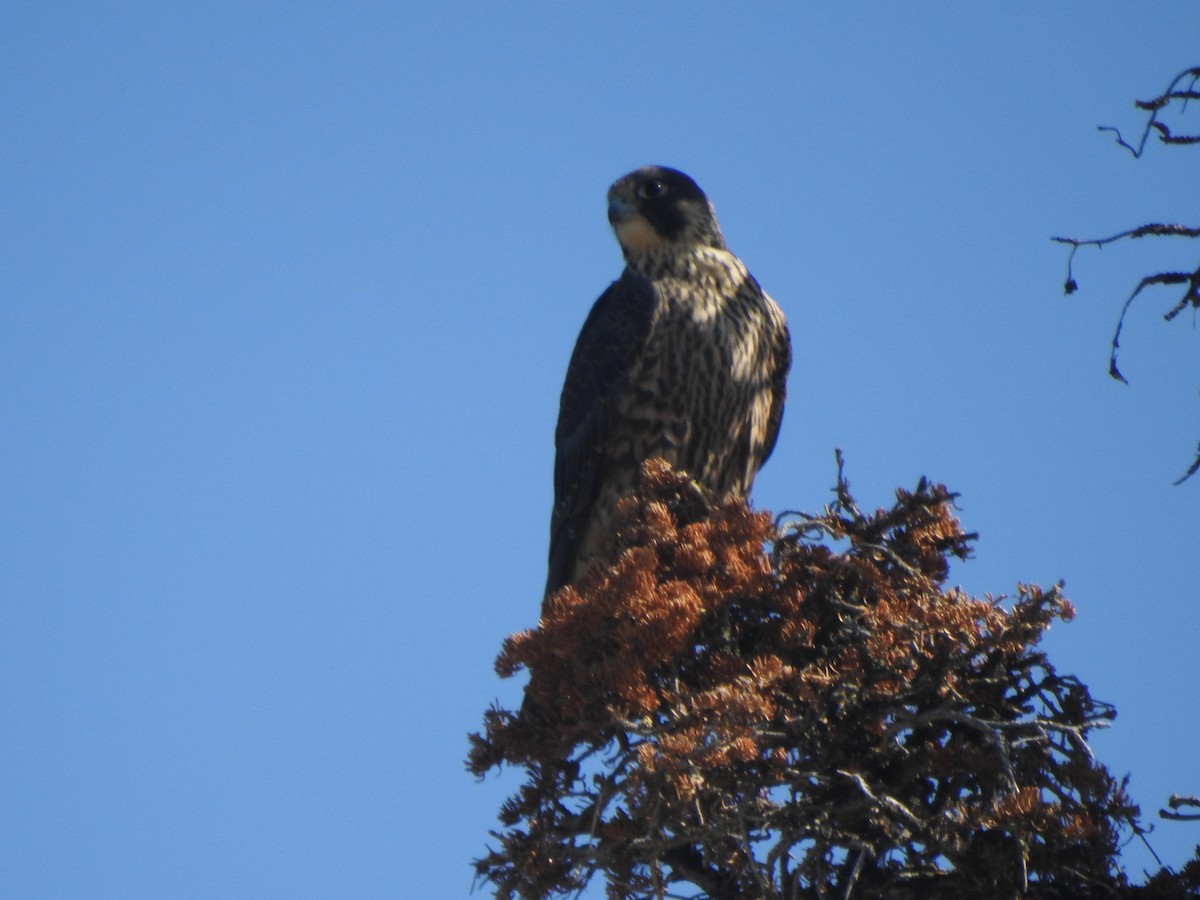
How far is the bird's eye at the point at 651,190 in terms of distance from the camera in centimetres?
571

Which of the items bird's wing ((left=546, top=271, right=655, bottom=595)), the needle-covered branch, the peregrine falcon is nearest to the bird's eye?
the peregrine falcon

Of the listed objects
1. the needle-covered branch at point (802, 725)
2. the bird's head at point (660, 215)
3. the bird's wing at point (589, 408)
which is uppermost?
the bird's head at point (660, 215)

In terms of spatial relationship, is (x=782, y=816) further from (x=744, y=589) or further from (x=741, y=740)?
(x=744, y=589)

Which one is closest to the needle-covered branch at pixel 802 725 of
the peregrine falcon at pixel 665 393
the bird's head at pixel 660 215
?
the peregrine falcon at pixel 665 393

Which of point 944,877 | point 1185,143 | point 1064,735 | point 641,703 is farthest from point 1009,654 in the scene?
point 1185,143

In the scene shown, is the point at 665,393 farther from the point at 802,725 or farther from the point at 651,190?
the point at 802,725

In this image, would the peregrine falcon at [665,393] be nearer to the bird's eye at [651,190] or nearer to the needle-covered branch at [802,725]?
the bird's eye at [651,190]

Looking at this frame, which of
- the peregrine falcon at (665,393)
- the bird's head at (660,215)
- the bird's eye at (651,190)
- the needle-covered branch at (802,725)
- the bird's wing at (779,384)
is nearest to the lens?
the needle-covered branch at (802,725)

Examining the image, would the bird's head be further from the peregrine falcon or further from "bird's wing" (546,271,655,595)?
"bird's wing" (546,271,655,595)

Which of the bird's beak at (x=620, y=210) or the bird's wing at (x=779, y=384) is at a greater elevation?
the bird's beak at (x=620, y=210)

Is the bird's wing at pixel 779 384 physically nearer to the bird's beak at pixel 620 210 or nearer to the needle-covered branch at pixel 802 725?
the bird's beak at pixel 620 210

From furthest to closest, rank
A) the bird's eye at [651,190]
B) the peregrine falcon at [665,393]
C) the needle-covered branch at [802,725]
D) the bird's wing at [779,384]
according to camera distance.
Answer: the bird's eye at [651,190], the bird's wing at [779,384], the peregrine falcon at [665,393], the needle-covered branch at [802,725]

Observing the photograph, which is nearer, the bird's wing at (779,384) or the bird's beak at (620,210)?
the bird's wing at (779,384)

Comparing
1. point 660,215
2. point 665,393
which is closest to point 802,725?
point 665,393
